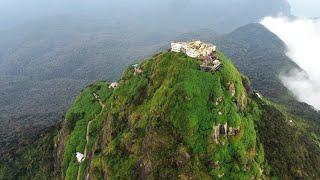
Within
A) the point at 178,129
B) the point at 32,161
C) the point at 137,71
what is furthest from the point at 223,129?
the point at 32,161

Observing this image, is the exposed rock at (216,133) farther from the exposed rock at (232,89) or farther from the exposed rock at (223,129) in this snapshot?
the exposed rock at (232,89)

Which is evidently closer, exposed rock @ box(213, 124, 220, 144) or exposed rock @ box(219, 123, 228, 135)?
exposed rock @ box(213, 124, 220, 144)

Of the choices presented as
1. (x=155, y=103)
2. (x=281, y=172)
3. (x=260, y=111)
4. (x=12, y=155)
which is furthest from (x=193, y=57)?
(x=12, y=155)

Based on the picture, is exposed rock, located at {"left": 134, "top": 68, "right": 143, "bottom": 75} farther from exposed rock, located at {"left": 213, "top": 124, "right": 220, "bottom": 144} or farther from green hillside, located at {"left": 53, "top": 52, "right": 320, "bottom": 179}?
exposed rock, located at {"left": 213, "top": 124, "right": 220, "bottom": 144}

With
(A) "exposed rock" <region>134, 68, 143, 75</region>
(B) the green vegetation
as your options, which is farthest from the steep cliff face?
(B) the green vegetation

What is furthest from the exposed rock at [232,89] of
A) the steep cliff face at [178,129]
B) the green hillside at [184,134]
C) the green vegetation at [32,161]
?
the green vegetation at [32,161]

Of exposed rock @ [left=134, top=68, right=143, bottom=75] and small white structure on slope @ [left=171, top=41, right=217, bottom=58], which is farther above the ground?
small white structure on slope @ [left=171, top=41, right=217, bottom=58]
